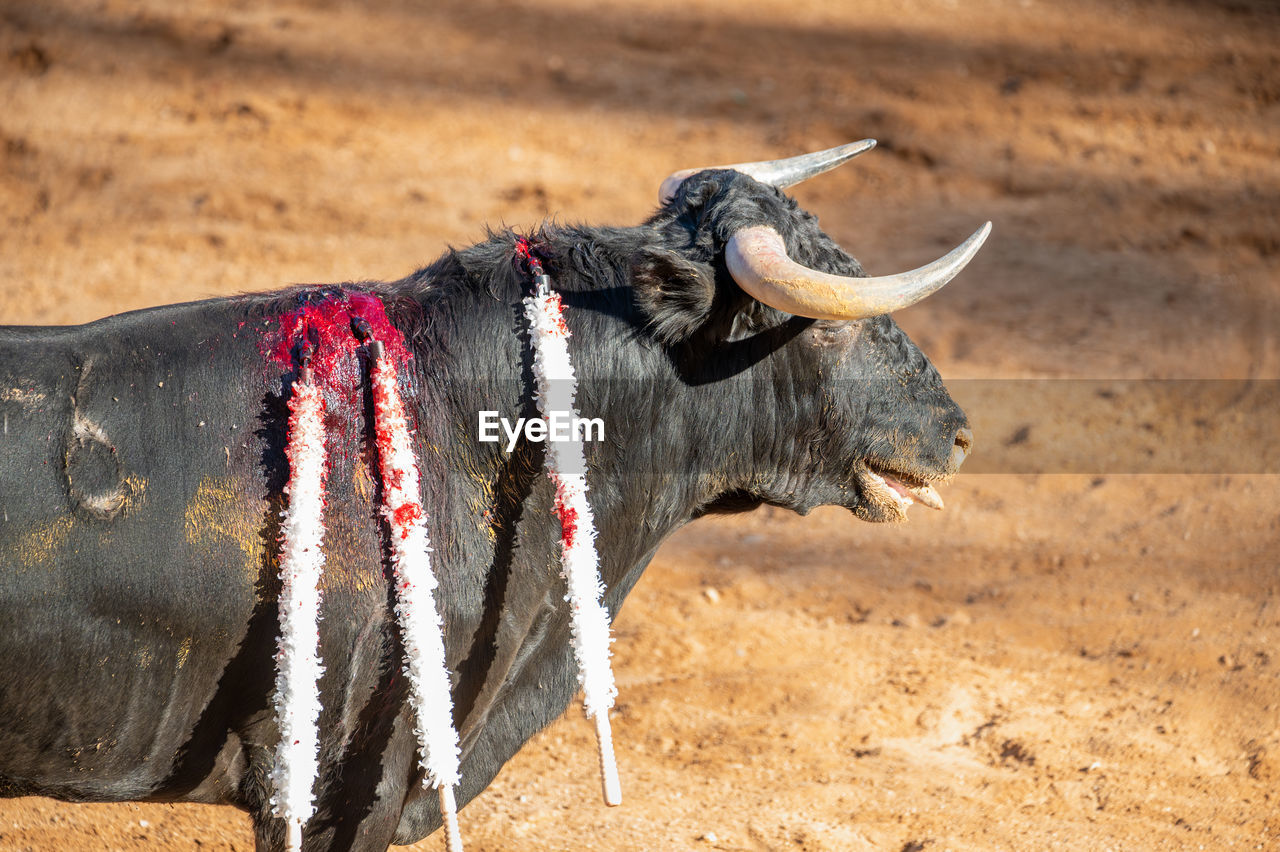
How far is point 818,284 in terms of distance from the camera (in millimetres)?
3354

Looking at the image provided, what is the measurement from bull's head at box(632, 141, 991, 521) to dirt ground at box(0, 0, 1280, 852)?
1752 millimetres

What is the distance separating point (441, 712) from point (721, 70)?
9.73 metres

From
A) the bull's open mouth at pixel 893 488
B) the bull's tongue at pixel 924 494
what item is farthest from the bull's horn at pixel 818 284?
the bull's tongue at pixel 924 494

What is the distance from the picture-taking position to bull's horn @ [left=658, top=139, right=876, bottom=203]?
433cm

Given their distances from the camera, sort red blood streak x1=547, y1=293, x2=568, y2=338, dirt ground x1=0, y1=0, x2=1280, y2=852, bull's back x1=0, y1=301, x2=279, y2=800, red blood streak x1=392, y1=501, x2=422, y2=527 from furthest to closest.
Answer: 1. dirt ground x1=0, y1=0, x2=1280, y2=852
2. red blood streak x1=547, y1=293, x2=568, y2=338
3. red blood streak x1=392, y1=501, x2=422, y2=527
4. bull's back x1=0, y1=301, x2=279, y2=800

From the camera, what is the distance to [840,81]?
11.5 m

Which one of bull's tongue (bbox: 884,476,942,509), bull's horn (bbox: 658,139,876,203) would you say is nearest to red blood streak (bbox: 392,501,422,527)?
bull's horn (bbox: 658,139,876,203)

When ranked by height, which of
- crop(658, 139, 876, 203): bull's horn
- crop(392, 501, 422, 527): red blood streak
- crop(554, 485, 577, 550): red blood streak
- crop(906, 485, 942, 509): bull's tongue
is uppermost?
crop(658, 139, 876, 203): bull's horn

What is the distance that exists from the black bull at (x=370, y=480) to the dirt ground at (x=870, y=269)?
1.61 meters

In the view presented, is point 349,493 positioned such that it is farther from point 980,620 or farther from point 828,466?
point 980,620

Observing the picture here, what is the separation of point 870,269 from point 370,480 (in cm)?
661

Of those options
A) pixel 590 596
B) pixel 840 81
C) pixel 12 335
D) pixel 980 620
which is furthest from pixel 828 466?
pixel 840 81

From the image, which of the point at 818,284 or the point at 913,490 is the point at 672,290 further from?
the point at 913,490

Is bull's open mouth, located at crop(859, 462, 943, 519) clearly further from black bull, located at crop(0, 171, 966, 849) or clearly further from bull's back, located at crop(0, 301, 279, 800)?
bull's back, located at crop(0, 301, 279, 800)
